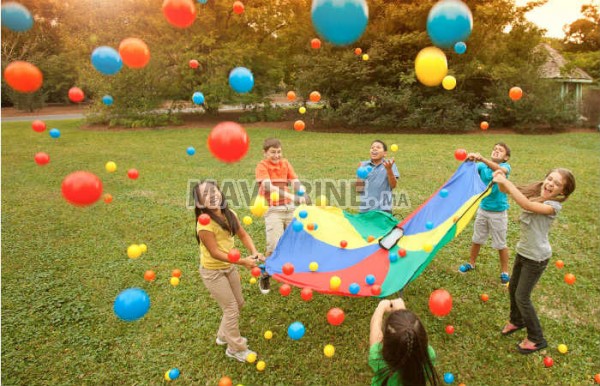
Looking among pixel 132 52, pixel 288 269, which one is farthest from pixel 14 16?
pixel 288 269

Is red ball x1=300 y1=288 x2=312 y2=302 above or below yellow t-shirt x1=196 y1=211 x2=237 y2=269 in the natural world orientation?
below

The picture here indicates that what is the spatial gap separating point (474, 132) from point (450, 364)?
45.1 feet

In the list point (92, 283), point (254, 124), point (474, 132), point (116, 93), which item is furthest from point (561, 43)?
point (92, 283)

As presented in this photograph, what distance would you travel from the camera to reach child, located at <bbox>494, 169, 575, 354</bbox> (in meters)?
2.65

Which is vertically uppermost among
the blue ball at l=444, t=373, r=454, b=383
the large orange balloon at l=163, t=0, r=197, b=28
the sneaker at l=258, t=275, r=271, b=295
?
the large orange balloon at l=163, t=0, r=197, b=28

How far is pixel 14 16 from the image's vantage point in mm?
2352

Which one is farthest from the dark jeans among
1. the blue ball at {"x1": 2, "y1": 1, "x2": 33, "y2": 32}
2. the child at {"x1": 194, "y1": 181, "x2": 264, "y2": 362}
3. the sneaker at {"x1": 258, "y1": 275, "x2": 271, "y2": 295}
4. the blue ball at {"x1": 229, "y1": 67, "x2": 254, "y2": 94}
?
the blue ball at {"x1": 2, "y1": 1, "x2": 33, "y2": 32}

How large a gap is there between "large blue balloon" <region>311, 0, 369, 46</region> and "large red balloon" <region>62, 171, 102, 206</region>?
6.38 feet

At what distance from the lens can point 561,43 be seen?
30312 mm

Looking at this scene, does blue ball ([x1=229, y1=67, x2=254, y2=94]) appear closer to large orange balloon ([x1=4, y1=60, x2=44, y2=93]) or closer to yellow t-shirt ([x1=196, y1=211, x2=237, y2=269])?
yellow t-shirt ([x1=196, y1=211, x2=237, y2=269])

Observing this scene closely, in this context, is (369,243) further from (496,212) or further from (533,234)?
(533,234)

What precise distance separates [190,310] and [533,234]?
10.1ft

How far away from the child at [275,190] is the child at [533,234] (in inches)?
78.8

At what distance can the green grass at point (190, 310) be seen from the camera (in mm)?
2902
